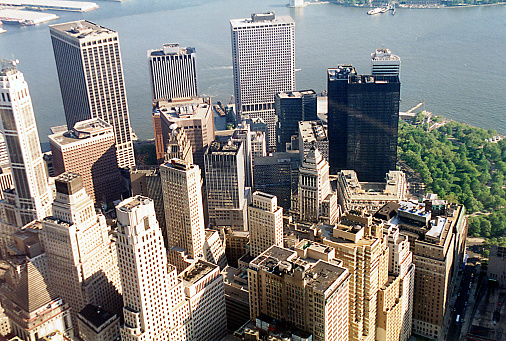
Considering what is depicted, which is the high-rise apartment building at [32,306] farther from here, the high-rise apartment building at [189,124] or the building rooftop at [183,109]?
the building rooftop at [183,109]

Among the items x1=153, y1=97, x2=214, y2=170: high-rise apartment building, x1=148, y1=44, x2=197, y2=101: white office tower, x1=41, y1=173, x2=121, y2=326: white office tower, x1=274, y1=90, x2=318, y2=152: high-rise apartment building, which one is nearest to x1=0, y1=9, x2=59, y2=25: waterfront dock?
x1=148, y1=44, x2=197, y2=101: white office tower

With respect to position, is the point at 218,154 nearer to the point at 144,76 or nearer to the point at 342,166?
the point at 342,166

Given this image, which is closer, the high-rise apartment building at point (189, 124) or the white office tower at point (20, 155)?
the white office tower at point (20, 155)

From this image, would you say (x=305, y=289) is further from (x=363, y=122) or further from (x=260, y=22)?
(x=260, y=22)

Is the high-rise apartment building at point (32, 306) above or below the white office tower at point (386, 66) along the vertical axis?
below

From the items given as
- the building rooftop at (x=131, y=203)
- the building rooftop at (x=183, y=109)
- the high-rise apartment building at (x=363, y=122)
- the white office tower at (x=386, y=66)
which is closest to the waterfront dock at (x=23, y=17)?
the building rooftop at (x=183, y=109)

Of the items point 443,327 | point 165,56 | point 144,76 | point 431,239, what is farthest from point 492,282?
point 144,76

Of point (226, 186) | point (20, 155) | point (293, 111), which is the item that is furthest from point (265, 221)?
point (293, 111)
